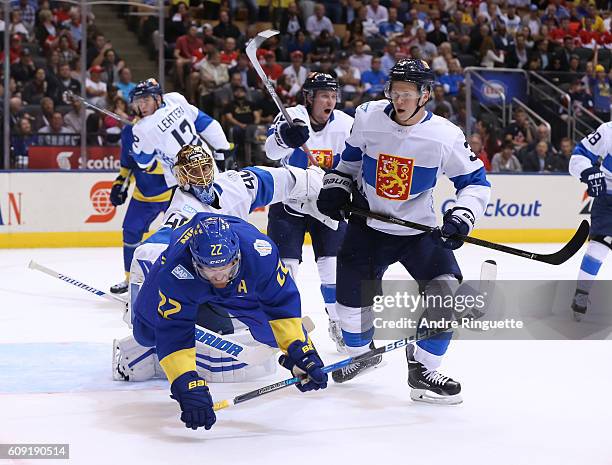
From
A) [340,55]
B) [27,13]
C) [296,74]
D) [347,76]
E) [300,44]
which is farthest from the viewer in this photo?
[300,44]

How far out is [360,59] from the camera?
10.6 metres

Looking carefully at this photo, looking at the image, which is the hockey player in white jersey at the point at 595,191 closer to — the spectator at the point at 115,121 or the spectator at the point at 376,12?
the spectator at the point at 115,121

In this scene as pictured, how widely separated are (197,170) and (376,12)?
8.34 meters

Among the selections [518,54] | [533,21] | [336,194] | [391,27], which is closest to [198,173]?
[336,194]

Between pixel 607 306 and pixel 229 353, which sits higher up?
pixel 229 353

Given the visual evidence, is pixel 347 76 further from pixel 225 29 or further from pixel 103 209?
pixel 103 209

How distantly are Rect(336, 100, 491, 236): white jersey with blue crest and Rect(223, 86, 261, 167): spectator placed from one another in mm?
4948

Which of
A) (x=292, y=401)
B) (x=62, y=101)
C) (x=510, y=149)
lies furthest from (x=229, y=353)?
(x=510, y=149)

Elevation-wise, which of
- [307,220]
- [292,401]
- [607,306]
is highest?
[307,220]

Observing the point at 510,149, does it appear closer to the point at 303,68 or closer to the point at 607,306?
the point at 303,68

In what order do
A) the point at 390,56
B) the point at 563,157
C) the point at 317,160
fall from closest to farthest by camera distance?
the point at 317,160 → the point at 563,157 → the point at 390,56

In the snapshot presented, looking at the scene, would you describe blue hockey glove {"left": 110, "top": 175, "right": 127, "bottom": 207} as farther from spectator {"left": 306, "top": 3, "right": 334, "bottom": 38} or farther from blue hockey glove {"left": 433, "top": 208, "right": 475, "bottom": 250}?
spectator {"left": 306, "top": 3, "right": 334, "bottom": 38}

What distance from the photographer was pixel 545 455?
309 centimetres

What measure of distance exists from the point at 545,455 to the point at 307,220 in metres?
1.90
